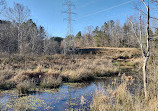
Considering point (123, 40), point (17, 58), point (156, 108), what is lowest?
point (156, 108)

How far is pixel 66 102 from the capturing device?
5.74 metres

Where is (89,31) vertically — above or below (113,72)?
above

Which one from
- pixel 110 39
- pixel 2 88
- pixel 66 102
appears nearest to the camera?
pixel 66 102

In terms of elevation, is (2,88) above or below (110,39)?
below

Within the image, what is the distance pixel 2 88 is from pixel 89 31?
177 ft

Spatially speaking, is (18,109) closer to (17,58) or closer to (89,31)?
(17,58)

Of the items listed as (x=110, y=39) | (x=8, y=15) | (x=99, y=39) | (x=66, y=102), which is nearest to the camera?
(x=66, y=102)

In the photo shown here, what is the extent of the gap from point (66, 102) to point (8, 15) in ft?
52.0

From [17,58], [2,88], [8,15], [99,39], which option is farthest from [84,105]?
[99,39]

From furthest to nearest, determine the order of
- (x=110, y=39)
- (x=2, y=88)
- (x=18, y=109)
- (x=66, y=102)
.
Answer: (x=110, y=39)
(x=2, y=88)
(x=66, y=102)
(x=18, y=109)

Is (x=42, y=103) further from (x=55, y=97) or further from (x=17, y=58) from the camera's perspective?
(x=17, y=58)

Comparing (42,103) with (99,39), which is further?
(99,39)

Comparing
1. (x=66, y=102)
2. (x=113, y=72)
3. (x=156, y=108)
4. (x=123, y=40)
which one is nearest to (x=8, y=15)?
(x=113, y=72)

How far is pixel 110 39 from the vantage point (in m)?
49.8
